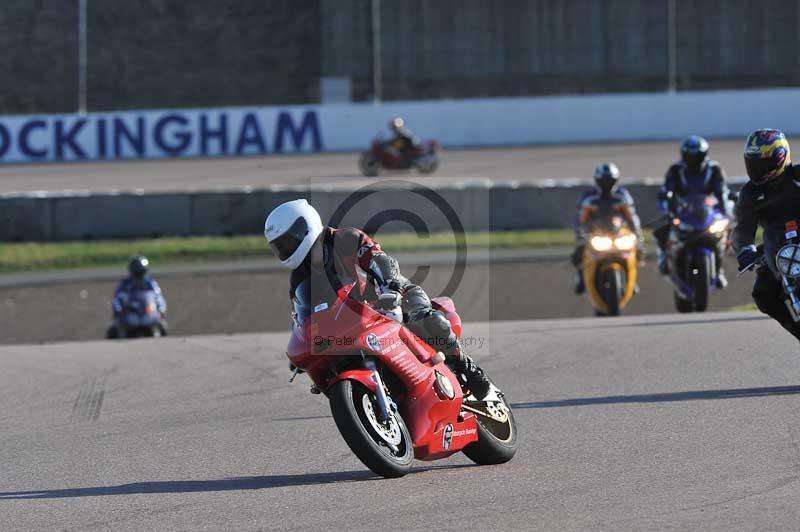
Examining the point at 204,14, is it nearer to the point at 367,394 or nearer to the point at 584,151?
the point at 584,151

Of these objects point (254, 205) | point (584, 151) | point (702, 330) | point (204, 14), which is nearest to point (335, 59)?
point (204, 14)

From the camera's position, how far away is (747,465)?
20.7 ft

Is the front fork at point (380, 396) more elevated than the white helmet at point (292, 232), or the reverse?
the white helmet at point (292, 232)

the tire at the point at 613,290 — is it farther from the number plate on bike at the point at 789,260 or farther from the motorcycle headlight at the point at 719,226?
the number plate on bike at the point at 789,260

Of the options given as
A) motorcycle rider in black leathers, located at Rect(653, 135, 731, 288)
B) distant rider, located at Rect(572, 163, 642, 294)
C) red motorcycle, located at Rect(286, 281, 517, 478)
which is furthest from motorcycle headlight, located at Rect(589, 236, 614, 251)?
red motorcycle, located at Rect(286, 281, 517, 478)

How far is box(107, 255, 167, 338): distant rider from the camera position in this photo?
16484 millimetres

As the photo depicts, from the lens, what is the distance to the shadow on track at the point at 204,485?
6.39 metres

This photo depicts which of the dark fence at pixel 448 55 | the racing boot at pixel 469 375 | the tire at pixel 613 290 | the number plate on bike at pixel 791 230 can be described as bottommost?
the tire at pixel 613 290

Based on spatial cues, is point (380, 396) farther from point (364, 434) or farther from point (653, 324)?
point (653, 324)

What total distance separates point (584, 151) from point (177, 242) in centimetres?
1377

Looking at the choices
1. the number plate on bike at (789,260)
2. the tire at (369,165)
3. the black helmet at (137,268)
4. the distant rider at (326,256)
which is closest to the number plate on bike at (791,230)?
the number plate on bike at (789,260)

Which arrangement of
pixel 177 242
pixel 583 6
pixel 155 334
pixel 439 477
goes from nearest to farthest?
pixel 439 477
pixel 155 334
pixel 177 242
pixel 583 6

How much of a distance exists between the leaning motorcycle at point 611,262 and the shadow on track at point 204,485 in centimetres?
794

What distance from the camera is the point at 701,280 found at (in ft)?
46.0
